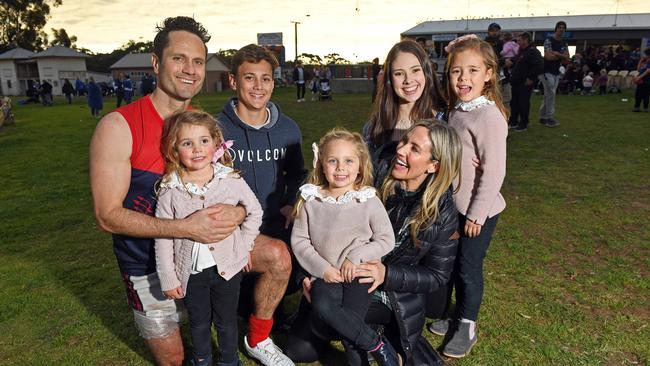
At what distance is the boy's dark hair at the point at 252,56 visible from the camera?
11.0 feet

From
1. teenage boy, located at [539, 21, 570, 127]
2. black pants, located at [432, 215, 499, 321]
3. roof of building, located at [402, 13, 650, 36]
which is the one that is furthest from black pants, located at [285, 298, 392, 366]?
roof of building, located at [402, 13, 650, 36]

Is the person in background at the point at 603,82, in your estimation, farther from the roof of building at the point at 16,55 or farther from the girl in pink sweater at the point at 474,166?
the roof of building at the point at 16,55

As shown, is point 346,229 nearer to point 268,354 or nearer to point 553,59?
point 268,354

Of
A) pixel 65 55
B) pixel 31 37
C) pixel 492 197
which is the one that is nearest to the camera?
pixel 492 197

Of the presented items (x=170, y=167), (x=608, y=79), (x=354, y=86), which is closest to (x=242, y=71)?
(x=170, y=167)

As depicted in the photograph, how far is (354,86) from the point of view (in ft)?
107

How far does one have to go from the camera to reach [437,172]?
2.88m

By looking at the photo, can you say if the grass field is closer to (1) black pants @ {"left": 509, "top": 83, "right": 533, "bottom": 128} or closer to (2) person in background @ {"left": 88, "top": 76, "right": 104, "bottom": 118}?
(1) black pants @ {"left": 509, "top": 83, "right": 533, "bottom": 128}

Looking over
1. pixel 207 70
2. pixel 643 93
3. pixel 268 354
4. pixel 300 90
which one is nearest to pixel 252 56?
pixel 268 354

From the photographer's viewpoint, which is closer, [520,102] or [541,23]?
[520,102]

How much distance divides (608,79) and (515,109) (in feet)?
54.9

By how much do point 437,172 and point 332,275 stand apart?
922mm

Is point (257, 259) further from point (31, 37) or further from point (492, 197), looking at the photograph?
point (31, 37)

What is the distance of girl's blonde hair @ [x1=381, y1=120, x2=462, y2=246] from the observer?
282 cm
